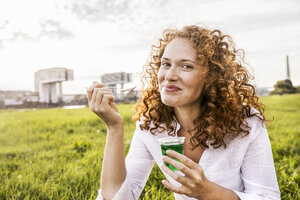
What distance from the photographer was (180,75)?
1.64m

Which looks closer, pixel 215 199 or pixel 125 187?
pixel 215 199

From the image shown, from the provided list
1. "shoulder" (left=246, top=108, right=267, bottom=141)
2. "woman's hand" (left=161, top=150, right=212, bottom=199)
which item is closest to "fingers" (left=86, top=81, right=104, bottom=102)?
"woman's hand" (left=161, top=150, right=212, bottom=199)

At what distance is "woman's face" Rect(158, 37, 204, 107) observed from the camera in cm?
165

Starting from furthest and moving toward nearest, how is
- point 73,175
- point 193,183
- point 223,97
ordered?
point 73,175
point 223,97
point 193,183

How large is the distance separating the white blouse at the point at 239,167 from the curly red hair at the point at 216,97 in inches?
2.3

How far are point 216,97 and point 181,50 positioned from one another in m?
0.43

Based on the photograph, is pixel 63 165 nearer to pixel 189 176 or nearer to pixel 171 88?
pixel 171 88

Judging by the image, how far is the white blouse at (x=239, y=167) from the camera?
5.08 ft

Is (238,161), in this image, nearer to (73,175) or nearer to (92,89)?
(92,89)

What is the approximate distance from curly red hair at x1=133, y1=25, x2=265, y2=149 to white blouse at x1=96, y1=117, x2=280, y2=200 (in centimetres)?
6

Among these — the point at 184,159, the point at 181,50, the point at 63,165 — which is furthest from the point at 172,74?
the point at 63,165

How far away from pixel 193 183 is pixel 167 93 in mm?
624

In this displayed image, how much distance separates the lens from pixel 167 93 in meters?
1.65

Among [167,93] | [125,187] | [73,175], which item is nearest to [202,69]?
[167,93]
